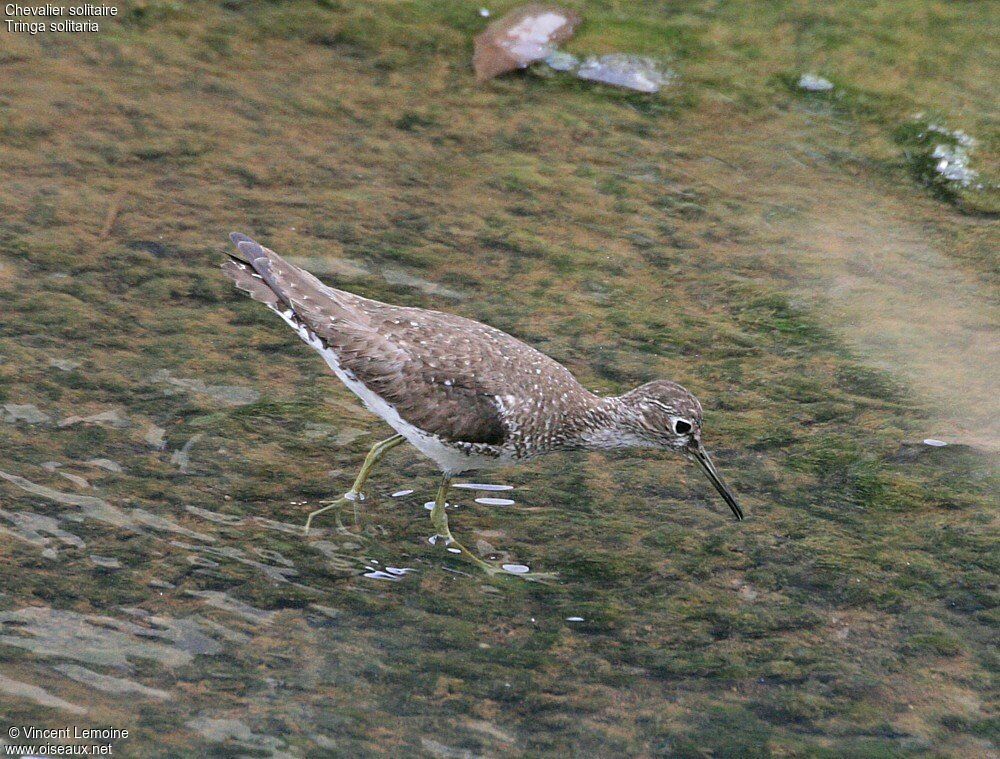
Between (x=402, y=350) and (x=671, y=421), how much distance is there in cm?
142

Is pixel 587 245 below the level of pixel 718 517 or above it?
above

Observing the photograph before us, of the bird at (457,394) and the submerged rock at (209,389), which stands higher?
the bird at (457,394)

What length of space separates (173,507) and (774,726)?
2956mm

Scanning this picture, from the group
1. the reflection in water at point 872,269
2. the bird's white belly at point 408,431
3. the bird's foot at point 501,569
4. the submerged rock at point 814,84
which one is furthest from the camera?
the submerged rock at point 814,84

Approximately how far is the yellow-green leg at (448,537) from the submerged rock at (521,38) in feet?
16.8

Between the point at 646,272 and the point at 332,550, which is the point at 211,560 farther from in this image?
the point at 646,272

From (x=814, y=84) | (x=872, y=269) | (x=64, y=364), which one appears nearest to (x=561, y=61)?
(x=814, y=84)

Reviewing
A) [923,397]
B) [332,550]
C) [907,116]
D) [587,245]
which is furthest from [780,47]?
[332,550]

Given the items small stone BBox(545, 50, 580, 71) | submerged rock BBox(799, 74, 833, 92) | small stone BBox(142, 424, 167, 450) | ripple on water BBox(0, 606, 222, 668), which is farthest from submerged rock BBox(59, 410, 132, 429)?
submerged rock BBox(799, 74, 833, 92)

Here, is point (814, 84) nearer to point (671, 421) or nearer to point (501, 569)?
point (671, 421)

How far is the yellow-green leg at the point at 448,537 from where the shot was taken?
19.0 ft

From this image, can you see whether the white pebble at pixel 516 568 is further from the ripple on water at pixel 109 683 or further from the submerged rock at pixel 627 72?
the submerged rock at pixel 627 72

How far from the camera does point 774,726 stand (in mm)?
4832

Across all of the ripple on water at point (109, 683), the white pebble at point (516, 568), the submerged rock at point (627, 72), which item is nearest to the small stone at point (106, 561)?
the ripple on water at point (109, 683)
